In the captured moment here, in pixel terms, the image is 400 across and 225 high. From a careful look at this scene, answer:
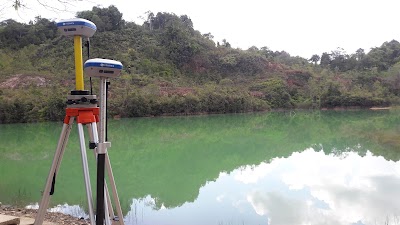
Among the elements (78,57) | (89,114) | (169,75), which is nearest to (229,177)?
(89,114)

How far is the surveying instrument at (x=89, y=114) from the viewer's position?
131 cm

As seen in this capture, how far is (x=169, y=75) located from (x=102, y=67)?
24327mm

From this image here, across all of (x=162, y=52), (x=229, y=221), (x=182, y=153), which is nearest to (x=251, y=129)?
(x=182, y=153)

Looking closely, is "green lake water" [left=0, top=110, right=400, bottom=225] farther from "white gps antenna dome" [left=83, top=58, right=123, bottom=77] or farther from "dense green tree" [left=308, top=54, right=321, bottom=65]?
"dense green tree" [left=308, top=54, right=321, bottom=65]

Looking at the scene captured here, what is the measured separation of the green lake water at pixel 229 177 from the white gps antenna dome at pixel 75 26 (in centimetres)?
165

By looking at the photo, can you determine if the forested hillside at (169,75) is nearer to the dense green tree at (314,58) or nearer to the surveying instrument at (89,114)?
the dense green tree at (314,58)

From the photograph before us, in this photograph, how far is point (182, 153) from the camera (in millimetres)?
9172

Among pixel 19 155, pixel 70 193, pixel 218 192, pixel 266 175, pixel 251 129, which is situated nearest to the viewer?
pixel 70 193

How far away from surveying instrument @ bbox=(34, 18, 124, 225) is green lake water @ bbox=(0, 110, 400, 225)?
145 centimetres

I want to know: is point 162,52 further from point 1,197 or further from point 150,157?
point 1,197

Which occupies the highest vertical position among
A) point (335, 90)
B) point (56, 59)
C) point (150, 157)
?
point (56, 59)

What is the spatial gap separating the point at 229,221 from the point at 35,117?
14.7 metres

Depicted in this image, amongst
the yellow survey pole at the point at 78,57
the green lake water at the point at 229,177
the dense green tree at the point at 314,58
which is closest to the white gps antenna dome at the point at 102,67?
the yellow survey pole at the point at 78,57

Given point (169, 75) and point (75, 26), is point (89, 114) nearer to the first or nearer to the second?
point (75, 26)
